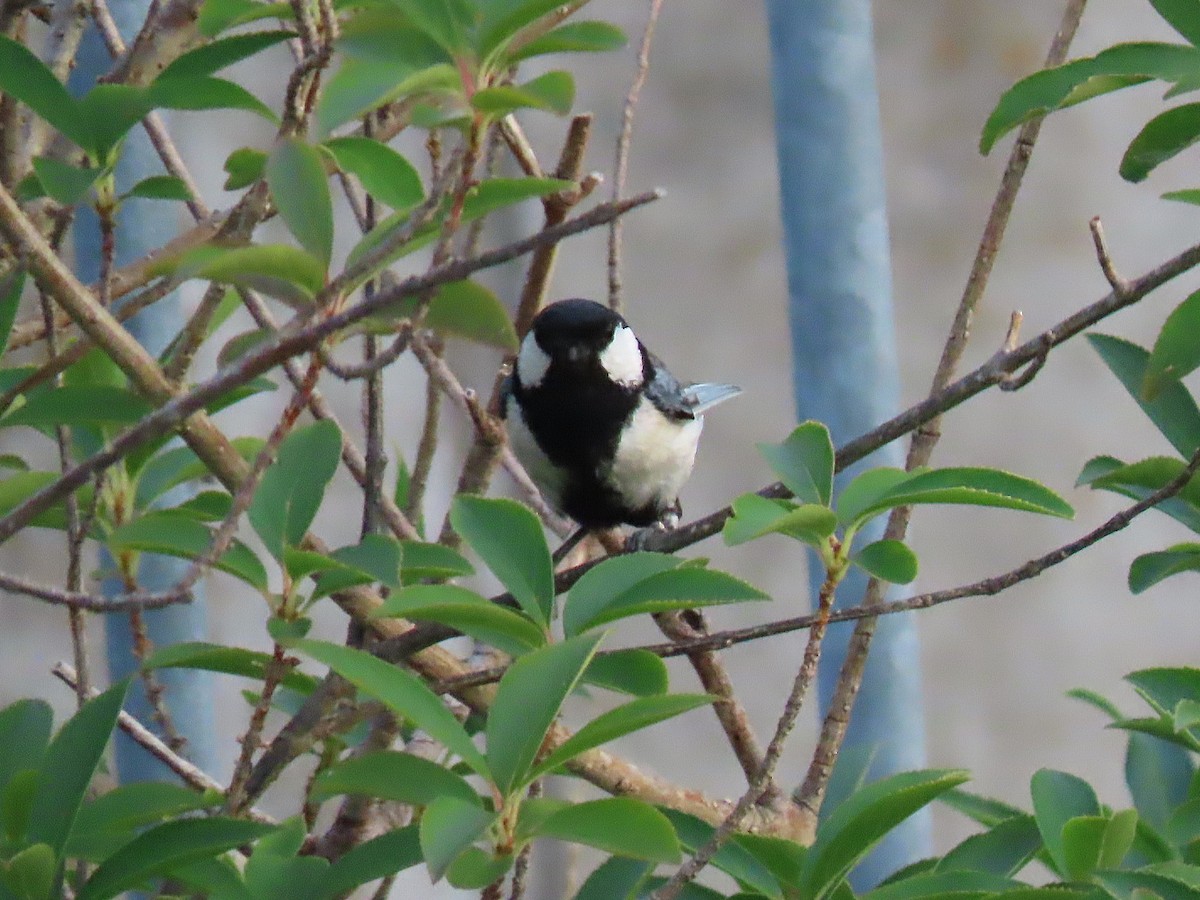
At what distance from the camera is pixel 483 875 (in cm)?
54

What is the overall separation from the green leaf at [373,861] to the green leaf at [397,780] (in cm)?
4

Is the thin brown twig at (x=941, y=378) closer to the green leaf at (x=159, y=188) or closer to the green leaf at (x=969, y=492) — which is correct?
the green leaf at (x=969, y=492)

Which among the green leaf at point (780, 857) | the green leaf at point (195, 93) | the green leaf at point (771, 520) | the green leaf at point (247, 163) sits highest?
the green leaf at point (247, 163)

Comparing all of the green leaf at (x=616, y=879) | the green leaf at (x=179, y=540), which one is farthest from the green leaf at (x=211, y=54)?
the green leaf at (x=616, y=879)

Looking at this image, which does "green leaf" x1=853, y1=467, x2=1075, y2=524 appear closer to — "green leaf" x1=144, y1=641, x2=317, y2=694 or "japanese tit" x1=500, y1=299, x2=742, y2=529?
"green leaf" x1=144, y1=641, x2=317, y2=694

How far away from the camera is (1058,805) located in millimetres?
714

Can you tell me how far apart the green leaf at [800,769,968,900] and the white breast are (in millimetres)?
785

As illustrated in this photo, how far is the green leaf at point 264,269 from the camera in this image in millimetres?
Answer: 541

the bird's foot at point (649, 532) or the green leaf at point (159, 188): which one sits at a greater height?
the bird's foot at point (649, 532)

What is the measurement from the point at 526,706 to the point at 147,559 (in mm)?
815

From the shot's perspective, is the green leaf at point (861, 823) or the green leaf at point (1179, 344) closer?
the green leaf at point (861, 823)

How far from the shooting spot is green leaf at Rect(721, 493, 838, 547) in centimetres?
61

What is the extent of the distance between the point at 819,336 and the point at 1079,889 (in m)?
0.65

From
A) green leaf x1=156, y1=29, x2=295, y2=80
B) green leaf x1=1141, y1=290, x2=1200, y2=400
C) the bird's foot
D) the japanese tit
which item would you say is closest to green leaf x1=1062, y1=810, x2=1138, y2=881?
green leaf x1=1141, y1=290, x2=1200, y2=400
